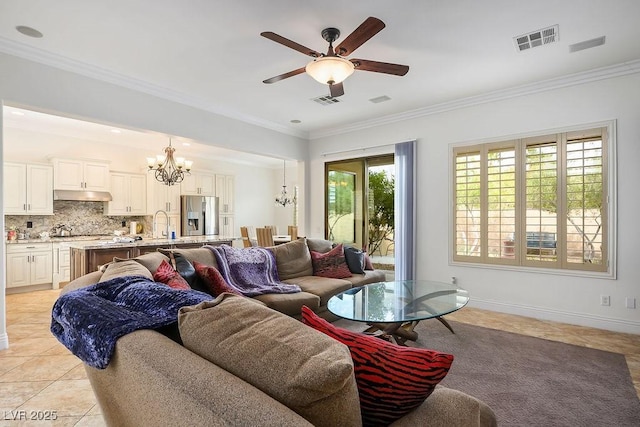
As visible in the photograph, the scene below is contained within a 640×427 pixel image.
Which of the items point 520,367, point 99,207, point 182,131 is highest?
point 182,131

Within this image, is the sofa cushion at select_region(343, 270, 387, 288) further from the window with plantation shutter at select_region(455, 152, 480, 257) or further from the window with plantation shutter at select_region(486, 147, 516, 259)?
the window with plantation shutter at select_region(486, 147, 516, 259)

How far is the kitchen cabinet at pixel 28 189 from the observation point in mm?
5648

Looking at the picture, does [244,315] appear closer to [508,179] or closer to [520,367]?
[520,367]

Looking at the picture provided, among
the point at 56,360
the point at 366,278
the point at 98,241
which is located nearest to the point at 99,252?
the point at 98,241

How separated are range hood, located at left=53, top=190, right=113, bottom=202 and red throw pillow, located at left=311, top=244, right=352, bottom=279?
4755 millimetres

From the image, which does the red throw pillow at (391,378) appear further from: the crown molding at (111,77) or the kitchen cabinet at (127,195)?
the kitchen cabinet at (127,195)

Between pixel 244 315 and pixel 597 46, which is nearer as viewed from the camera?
pixel 244 315

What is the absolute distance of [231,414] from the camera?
666mm

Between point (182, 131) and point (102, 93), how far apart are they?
962mm

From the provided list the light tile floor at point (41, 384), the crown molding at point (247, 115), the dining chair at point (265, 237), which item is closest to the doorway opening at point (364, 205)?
the crown molding at point (247, 115)

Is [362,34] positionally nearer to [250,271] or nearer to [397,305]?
[397,305]

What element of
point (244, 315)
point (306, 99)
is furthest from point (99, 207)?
point (244, 315)

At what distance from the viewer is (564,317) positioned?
159 inches

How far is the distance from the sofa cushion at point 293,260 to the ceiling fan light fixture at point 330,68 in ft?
7.24
